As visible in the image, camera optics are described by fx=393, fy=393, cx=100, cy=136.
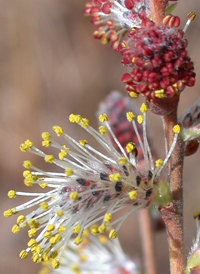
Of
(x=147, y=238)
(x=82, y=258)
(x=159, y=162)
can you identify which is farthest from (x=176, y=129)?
(x=82, y=258)

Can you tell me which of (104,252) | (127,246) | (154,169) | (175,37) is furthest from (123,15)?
(127,246)

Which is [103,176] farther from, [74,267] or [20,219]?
[74,267]

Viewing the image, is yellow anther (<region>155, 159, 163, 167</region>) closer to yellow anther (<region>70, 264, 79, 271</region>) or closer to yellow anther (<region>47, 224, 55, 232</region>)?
yellow anther (<region>47, 224, 55, 232</region>)

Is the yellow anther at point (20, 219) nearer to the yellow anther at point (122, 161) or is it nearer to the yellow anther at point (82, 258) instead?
the yellow anther at point (122, 161)

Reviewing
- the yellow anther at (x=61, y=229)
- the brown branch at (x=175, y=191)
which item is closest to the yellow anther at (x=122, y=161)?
the brown branch at (x=175, y=191)

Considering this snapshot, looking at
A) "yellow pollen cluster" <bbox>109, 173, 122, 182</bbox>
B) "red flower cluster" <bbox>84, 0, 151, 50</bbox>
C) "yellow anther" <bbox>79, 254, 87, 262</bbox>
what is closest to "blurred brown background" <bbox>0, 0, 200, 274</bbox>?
"yellow anther" <bbox>79, 254, 87, 262</bbox>
